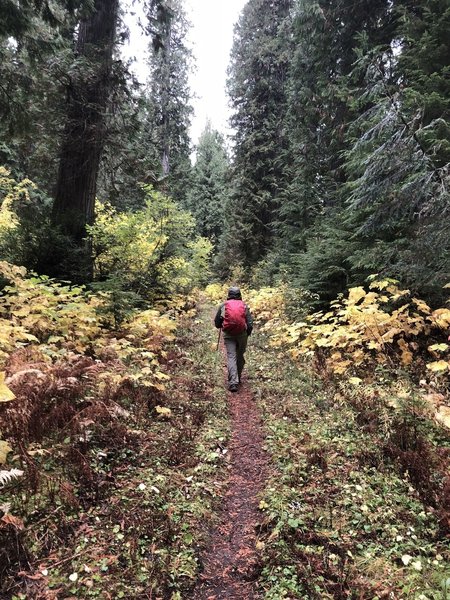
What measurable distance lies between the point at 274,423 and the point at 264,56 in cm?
2329

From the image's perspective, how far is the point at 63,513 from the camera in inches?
118

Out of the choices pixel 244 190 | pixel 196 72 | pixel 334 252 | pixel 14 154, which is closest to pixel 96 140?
pixel 334 252

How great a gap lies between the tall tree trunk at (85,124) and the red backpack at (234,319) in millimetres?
3783

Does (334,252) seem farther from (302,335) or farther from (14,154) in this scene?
(14,154)

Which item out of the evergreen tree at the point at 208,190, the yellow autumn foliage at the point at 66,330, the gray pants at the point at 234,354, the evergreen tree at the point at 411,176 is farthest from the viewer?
the evergreen tree at the point at 208,190

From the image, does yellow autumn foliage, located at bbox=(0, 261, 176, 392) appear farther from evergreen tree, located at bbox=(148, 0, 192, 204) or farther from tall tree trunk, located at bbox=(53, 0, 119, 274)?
evergreen tree, located at bbox=(148, 0, 192, 204)

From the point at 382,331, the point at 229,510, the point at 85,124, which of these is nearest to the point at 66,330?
the point at 229,510

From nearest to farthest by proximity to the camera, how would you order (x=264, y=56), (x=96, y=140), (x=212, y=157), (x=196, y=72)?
1. (x=96, y=140)
2. (x=264, y=56)
3. (x=196, y=72)
4. (x=212, y=157)

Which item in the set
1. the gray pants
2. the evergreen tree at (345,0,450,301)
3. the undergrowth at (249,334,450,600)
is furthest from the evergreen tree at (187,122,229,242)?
the undergrowth at (249,334,450,600)

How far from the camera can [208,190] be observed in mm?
38938

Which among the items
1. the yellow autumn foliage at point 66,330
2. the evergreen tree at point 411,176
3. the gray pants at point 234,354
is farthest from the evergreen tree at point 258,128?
the yellow autumn foliage at point 66,330

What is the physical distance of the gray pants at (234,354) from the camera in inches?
288

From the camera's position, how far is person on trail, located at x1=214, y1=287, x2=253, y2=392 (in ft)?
24.2

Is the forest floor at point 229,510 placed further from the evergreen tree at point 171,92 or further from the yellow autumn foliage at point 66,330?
the evergreen tree at point 171,92
